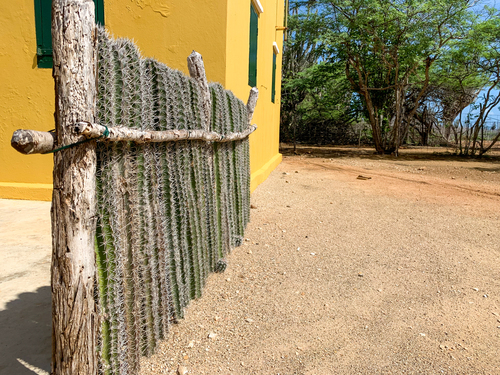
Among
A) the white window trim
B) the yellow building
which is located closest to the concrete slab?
the yellow building

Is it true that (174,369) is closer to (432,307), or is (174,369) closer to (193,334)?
(193,334)

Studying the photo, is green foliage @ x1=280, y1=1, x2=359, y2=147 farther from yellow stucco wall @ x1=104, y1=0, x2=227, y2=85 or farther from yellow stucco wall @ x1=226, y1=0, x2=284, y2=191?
yellow stucco wall @ x1=104, y1=0, x2=227, y2=85

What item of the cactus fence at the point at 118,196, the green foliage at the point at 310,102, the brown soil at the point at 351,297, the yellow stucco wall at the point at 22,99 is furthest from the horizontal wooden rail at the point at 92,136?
the green foliage at the point at 310,102

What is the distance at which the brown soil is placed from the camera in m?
2.73

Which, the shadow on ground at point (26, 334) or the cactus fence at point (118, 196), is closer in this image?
A: the cactus fence at point (118, 196)

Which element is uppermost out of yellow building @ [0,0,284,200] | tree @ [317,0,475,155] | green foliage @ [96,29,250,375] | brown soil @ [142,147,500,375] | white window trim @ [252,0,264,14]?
tree @ [317,0,475,155]

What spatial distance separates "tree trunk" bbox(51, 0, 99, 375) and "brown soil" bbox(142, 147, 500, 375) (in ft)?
2.32

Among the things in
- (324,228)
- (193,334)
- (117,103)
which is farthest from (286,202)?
(117,103)

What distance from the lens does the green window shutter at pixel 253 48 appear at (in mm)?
7176

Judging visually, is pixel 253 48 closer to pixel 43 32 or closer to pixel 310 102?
pixel 43 32

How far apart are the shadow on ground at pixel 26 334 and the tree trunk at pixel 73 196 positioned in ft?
2.46

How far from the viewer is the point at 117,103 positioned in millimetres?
2146

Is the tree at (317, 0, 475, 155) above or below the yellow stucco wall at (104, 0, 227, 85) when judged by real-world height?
above

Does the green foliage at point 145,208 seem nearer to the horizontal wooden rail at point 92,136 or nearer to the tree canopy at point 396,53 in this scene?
the horizontal wooden rail at point 92,136
